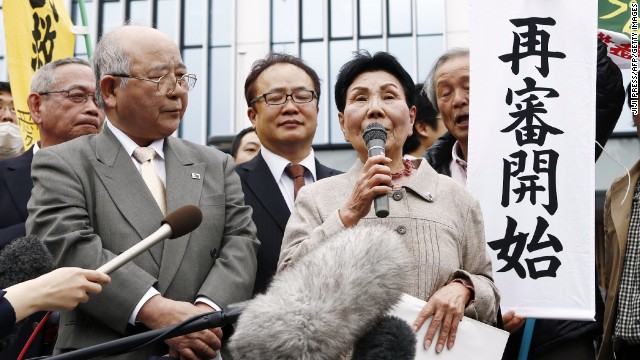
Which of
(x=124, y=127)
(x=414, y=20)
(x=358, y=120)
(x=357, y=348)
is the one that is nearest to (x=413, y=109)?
(x=358, y=120)

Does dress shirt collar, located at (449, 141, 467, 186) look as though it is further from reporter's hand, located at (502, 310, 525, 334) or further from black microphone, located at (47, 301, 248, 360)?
black microphone, located at (47, 301, 248, 360)

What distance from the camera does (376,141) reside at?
3.33 m

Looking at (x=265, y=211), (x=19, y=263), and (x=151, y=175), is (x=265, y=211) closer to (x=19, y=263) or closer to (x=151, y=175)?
(x=151, y=175)

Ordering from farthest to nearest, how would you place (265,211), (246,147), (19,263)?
1. (246,147)
2. (265,211)
3. (19,263)

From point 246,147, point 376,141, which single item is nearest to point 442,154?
point 376,141

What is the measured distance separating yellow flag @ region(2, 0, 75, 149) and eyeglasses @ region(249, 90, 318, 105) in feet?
7.91

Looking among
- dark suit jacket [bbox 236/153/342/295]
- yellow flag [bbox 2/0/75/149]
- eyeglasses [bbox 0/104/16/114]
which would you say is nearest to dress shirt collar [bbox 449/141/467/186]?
dark suit jacket [bbox 236/153/342/295]

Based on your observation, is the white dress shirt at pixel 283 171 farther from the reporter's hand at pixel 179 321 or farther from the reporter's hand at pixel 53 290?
the reporter's hand at pixel 53 290

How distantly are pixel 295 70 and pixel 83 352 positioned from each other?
2.66 meters

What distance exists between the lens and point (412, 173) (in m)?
3.56

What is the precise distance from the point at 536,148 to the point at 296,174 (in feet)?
4.19

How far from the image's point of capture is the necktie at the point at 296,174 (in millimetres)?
4473

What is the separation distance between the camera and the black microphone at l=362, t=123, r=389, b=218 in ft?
10.0

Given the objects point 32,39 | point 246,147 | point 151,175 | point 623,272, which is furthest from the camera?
point 246,147
